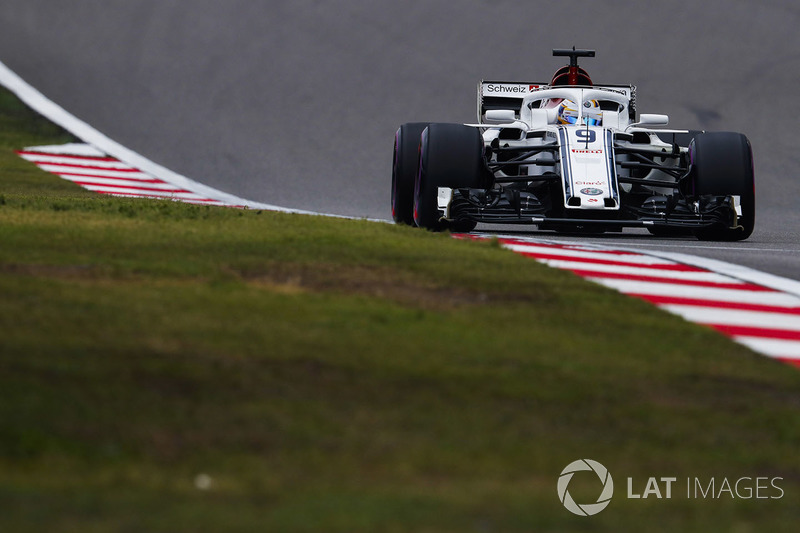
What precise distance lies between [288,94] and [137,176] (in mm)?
5237

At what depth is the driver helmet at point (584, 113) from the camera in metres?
13.1

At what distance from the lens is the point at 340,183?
17.5 meters

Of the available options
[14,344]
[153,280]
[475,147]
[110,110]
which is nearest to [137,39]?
[110,110]

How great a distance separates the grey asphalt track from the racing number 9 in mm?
4788

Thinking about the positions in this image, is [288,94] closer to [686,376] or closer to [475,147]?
[475,147]

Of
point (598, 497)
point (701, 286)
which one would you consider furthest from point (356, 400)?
point (701, 286)

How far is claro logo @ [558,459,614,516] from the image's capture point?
3.85m

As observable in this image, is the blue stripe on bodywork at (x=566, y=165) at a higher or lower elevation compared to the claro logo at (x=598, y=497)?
higher

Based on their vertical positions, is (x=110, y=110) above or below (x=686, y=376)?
above

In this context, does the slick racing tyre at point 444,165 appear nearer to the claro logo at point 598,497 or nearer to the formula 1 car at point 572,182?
the formula 1 car at point 572,182

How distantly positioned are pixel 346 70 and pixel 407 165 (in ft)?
35.5

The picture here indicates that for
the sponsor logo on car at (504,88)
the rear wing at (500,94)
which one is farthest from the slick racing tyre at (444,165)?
the sponsor logo on car at (504,88)

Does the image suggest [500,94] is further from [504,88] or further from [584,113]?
[584,113]

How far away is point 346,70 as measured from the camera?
75.8ft
